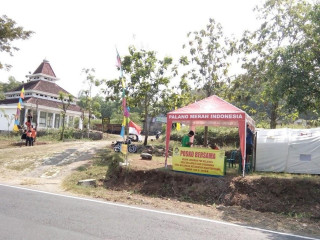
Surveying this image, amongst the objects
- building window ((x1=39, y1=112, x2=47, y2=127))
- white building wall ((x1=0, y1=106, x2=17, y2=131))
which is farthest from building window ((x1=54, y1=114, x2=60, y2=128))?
white building wall ((x1=0, y1=106, x2=17, y2=131))

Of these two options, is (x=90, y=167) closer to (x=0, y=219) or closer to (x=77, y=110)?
(x=0, y=219)

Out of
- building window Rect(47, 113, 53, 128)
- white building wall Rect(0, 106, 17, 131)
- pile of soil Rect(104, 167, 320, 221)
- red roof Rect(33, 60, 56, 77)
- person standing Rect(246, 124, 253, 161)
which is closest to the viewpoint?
pile of soil Rect(104, 167, 320, 221)

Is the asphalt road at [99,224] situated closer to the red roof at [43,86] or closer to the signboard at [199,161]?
the signboard at [199,161]

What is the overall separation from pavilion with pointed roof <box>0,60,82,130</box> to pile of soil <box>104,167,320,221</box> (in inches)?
971

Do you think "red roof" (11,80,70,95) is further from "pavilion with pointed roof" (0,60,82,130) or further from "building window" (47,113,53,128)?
"building window" (47,113,53,128)

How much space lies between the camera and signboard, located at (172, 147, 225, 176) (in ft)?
35.1

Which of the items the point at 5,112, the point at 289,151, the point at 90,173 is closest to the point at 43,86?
the point at 5,112

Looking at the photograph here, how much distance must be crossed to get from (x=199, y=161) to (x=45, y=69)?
32045mm

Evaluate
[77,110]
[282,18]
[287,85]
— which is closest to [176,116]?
[287,85]

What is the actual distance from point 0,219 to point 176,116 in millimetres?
7563

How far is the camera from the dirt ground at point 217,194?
7.90 metres

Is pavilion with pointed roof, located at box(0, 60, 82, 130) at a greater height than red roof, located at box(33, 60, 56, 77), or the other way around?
red roof, located at box(33, 60, 56, 77)

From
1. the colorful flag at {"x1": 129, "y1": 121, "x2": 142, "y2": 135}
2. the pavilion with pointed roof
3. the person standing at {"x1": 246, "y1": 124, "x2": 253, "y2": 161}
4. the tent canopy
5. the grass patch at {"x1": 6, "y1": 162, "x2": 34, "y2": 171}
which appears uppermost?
the pavilion with pointed roof

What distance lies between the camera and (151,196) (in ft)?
34.0
